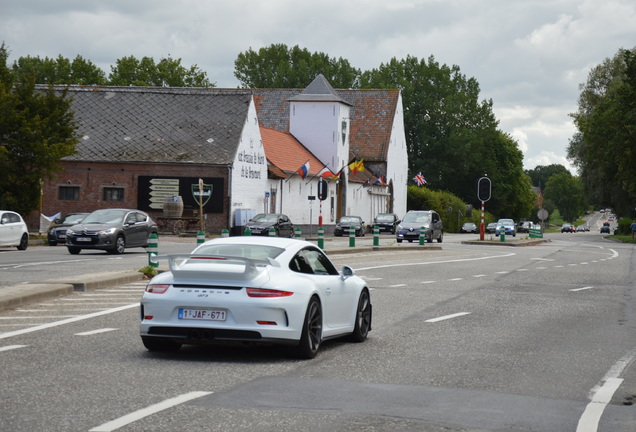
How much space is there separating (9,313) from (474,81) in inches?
4293

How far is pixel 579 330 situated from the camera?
1582 cm

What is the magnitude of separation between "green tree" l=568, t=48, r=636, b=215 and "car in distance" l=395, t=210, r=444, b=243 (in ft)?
54.1

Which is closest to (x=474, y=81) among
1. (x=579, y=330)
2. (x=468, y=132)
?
(x=468, y=132)

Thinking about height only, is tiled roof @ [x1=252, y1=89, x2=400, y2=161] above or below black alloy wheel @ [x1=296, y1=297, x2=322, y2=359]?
above

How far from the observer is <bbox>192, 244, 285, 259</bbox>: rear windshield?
12.2 meters

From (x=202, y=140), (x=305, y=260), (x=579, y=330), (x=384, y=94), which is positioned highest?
(x=384, y=94)

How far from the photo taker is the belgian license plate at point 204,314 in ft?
36.8

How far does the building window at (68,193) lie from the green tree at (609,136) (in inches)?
1314

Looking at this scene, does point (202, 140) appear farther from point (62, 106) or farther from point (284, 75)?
point (284, 75)

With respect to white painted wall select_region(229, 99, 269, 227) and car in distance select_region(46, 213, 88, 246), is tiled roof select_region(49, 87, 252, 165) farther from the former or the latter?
car in distance select_region(46, 213, 88, 246)

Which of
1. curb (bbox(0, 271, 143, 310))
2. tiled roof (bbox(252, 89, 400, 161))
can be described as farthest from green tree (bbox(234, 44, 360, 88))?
curb (bbox(0, 271, 143, 310))

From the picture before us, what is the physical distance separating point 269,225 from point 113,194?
1051cm

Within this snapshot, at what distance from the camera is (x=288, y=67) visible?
368 feet

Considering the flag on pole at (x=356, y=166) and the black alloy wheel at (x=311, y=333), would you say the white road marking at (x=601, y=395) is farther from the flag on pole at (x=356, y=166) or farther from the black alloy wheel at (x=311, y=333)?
the flag on pole at (x=356, y=166)
